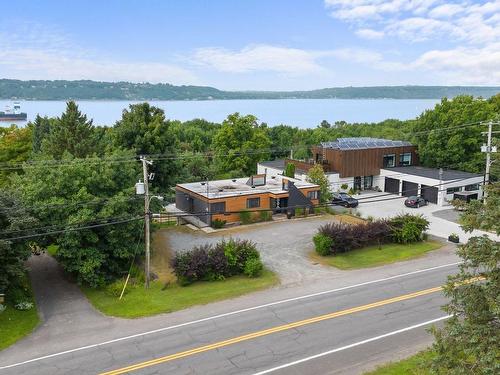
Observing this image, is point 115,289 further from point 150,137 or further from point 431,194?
point 431,194

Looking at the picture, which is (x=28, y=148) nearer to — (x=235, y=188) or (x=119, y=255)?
(x=235, y=188)

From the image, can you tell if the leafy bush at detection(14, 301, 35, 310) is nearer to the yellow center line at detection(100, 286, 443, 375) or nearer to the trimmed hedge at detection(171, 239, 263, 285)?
the trimmed hedge at detection(171, 239, 263, 285)

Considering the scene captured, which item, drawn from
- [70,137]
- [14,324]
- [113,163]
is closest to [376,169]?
[70,137]

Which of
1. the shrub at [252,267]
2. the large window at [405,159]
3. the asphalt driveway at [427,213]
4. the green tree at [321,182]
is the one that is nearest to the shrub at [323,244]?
the shrub at [252,267]

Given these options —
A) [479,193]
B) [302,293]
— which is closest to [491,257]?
[302,293]

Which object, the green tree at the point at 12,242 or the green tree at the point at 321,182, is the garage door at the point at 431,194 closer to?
the green tree at the point at 321,182

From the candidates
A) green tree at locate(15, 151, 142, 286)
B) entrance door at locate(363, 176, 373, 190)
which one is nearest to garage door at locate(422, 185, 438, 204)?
entrance door at locate(363, 176, 373, 190)
